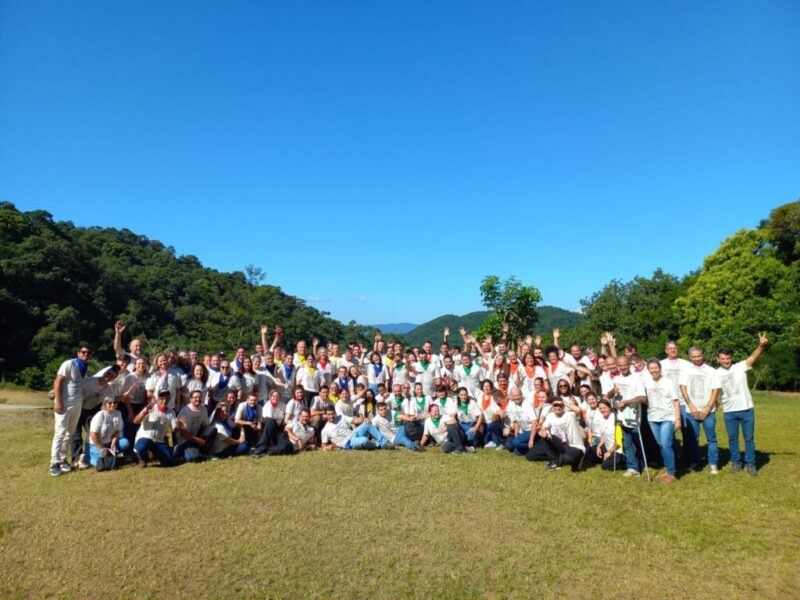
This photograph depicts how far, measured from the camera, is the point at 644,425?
27.3 ft

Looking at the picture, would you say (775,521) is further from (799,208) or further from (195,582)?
(799,208)

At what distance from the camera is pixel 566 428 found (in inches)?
338

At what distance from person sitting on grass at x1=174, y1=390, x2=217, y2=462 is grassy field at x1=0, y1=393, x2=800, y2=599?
0.63 metres

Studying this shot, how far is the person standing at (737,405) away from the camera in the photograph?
763cm

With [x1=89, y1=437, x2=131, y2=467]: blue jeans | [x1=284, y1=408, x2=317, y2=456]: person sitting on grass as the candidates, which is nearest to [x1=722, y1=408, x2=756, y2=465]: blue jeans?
[x1=284, y1=408, x2=317, y2=456]: person sitting on grass

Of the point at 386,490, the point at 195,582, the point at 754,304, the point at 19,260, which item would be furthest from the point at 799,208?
the point at 19,260

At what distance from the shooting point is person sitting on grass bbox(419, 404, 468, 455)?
32.2ft

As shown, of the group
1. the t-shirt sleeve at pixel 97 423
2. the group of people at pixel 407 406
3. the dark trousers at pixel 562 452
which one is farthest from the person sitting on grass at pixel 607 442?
the t-shirt sleeve at pixel 97 423

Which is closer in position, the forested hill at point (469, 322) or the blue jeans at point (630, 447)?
the blue jeans at point (630, 447)

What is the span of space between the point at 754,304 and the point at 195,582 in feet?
118

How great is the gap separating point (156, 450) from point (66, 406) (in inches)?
60.5

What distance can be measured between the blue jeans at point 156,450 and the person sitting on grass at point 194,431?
0.37 meters

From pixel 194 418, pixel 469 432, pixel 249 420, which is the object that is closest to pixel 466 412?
pixel 469 432

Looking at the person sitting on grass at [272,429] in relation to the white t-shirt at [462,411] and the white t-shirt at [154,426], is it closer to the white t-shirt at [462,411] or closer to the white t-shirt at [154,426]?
the white t-shirt at [154,426]
